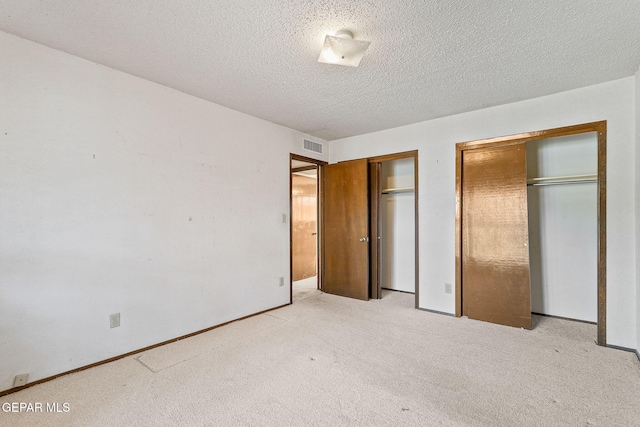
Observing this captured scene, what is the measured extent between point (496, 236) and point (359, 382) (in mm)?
2316

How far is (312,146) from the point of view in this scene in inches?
Answer: 179

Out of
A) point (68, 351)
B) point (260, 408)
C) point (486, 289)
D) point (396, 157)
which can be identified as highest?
point (396, 157)

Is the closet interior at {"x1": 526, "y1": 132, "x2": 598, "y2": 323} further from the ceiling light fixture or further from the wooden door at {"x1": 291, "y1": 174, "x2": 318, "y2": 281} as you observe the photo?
the wooden door at {"x1": 291, "y1": 174, "x2": 318, "y2": 281}

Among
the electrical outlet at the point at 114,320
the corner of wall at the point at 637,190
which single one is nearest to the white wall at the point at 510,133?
the corner of wall at the point at 637,190

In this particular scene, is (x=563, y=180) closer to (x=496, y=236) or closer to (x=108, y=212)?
(x=496, y=236)

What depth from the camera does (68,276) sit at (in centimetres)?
226

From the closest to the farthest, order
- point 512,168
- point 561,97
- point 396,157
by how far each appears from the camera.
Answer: point 561,97 < point 512,168 < point 396,157

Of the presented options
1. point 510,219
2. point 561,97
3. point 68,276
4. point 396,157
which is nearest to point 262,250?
point 68,276

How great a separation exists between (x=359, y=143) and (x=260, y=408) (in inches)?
144

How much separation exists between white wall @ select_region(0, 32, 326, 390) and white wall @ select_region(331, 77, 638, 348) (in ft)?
7.25

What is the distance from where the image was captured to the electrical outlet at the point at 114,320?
2463mm

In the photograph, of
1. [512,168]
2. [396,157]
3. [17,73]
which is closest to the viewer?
[17,73]

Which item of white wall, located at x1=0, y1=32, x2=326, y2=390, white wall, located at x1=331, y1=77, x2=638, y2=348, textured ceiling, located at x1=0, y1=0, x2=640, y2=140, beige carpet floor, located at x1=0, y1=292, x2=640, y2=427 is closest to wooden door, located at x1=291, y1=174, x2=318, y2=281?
white wall, located at x1=331, y1=77, x2=638, y2=348

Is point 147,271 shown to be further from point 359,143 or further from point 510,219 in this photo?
point 510,219
